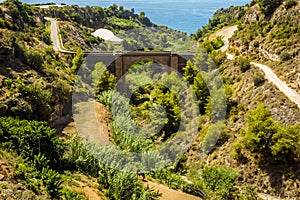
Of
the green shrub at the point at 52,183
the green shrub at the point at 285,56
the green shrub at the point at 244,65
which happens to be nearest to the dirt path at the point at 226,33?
the green shrub at the point at 244,65

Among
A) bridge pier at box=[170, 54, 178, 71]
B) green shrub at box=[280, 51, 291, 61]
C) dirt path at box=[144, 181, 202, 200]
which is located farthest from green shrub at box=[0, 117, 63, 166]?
bridge pier at box=[170, 54, 178, 71]

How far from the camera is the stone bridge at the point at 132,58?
42969mm

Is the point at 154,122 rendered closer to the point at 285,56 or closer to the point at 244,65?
the point at 244,65

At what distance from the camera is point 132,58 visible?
142 ft

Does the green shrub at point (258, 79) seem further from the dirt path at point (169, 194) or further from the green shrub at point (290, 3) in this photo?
the dirt path at point (169, 194)

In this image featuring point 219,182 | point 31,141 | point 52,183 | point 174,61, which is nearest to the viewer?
point 52,183

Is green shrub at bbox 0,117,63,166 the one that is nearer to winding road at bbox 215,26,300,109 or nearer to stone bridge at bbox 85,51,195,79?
winding road at bbox 215,26,300,109

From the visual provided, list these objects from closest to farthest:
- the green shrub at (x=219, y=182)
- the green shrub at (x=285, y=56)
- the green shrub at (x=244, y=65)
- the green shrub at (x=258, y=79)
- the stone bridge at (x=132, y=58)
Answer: the green shrub at (x=219, y=182) < the green shrub at (x=258, y=79) < the green shrub at (x=285, y=56) < the green shrub at (x=244, y=65) < the stone bridge at (x=132, y=58)

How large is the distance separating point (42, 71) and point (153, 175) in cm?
1830

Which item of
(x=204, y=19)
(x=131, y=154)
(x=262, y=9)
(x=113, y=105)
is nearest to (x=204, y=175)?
(x=131, y=154)

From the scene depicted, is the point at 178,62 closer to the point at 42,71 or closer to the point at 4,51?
the point at 42,71

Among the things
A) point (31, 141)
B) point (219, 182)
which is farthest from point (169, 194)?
point (31, 141)

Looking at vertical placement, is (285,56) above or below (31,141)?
above

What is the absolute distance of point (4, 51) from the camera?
30.1m
